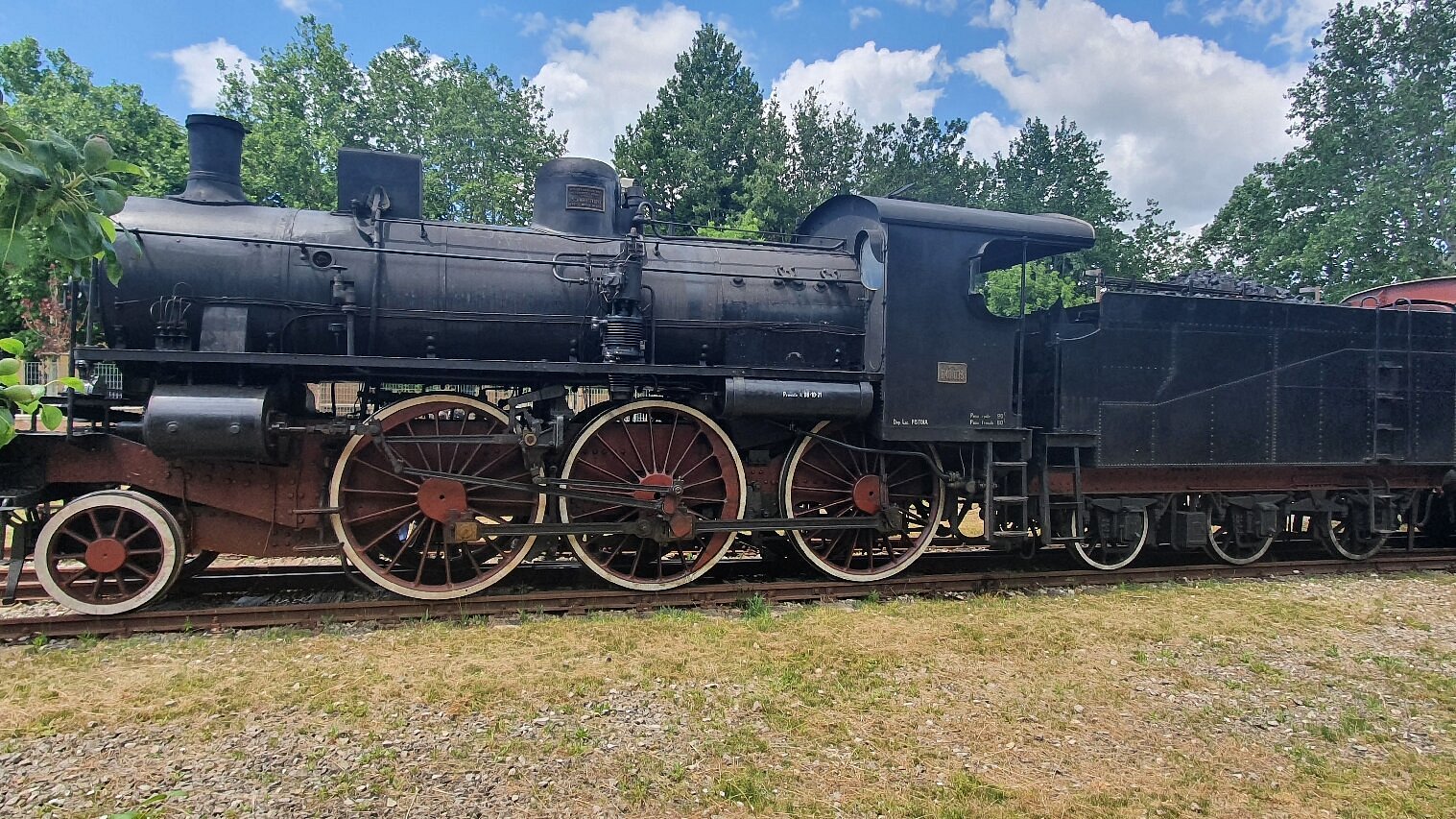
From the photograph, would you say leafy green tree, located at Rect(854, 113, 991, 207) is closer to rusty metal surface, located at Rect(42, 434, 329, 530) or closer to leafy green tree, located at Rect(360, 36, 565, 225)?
leafy green tree, located at Rect(360, 36, 565, 225)

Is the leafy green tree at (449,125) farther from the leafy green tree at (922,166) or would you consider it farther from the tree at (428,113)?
the leafy green tree at (922,166)

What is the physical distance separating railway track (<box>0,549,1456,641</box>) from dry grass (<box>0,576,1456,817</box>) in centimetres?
24

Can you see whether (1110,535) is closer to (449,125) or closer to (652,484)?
(652,484)

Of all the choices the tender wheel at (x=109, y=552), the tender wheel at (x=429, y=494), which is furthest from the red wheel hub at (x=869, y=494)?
the tender wheel at (x=109, y=552)

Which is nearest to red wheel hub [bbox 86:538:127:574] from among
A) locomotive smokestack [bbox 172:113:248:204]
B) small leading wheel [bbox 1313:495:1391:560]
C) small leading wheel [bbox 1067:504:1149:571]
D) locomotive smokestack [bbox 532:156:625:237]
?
locomotive smokestack [bbox 172:113:248:204]

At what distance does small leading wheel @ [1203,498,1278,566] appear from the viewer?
821 cm

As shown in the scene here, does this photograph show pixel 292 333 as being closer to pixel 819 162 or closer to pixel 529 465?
pixel 529 465

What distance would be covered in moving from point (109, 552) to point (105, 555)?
4 cm

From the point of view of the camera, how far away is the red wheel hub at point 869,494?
7.13m

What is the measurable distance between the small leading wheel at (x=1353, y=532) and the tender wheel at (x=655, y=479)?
6.93 meters

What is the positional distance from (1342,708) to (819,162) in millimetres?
31049

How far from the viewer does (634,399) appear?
22.0 feet

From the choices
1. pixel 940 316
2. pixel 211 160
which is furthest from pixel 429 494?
pixel 940 316

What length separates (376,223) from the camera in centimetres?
634
